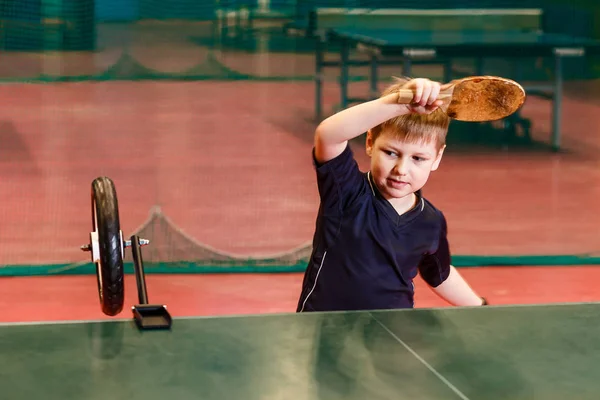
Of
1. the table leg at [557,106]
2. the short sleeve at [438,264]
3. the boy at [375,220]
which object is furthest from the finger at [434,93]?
the table leg at [557,106]

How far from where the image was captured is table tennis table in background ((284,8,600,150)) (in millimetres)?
4898

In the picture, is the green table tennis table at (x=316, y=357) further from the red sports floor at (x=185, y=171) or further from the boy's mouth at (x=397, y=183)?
the red sports floor at (x=185, y=171)

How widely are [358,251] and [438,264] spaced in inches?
8.9

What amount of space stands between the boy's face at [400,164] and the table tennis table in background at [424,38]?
2.49 metres

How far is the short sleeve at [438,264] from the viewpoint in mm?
2518

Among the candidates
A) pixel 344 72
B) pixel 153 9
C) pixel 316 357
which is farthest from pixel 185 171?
pixel 316 357

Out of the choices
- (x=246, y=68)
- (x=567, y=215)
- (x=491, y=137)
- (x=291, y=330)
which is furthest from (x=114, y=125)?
(x=291, y=330)

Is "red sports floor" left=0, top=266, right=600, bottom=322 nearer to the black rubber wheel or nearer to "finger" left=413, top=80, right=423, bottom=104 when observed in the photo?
the black rubber wheel

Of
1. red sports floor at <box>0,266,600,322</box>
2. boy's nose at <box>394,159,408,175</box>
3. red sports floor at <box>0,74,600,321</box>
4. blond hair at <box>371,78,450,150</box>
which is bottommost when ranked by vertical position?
red sports floor at <box>0,266,600,322</box>

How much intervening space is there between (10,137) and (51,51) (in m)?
0.46

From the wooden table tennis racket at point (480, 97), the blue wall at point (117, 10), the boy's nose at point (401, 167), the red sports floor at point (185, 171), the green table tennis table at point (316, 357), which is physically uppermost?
the blue wall at point (117, 10)

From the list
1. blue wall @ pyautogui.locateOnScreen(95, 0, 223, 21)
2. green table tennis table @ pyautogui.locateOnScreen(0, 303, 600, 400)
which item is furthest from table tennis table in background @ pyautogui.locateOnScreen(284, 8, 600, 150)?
green table tennis table @ pyautogui.locateOnScreen(0, 303, 600, 400)

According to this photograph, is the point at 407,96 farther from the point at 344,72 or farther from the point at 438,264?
the point at 344,72

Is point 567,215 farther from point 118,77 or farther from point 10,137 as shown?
point 10,137
